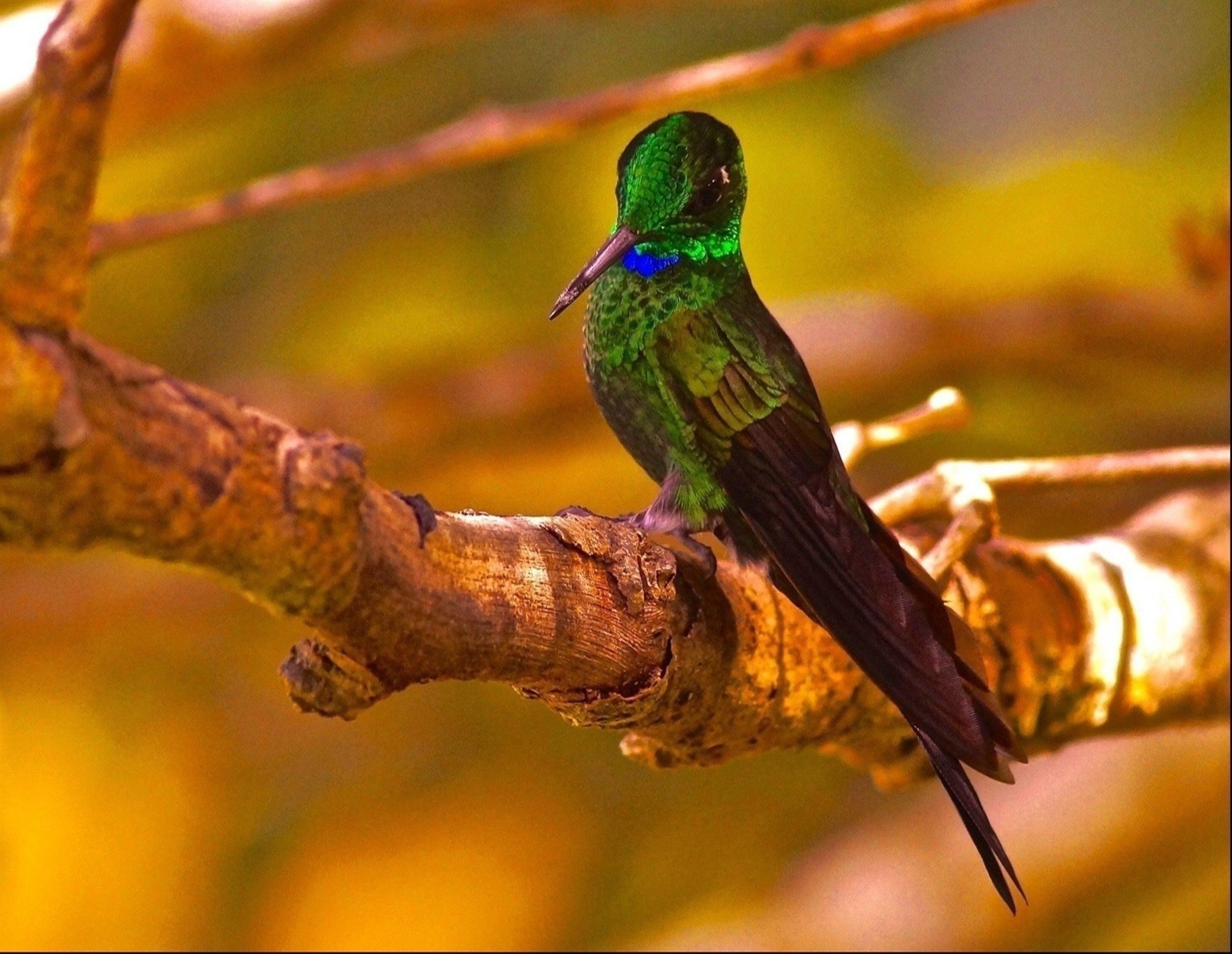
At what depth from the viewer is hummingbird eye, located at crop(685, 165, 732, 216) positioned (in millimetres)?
1447

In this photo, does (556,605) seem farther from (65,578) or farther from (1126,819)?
(65,578)

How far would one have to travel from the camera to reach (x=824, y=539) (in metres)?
1.37

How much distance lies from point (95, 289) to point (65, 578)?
3.21 ft

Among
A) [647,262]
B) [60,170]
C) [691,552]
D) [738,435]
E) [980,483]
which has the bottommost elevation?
[980,483]

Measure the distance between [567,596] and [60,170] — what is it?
0.56m

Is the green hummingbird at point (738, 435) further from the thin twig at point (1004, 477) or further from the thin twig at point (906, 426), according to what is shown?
the thin twig at point (906, 426)

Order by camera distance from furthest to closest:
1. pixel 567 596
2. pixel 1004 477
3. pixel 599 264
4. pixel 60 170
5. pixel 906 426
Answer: pixel 906 426 < pixel 1004 477 < pixel 599 264 < pixel 567 596 < pixel 60 170

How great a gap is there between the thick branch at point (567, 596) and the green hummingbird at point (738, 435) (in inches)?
4.5

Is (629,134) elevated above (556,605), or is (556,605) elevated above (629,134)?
(629,134)

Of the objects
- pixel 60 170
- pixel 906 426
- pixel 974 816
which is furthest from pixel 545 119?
pixel 60 170

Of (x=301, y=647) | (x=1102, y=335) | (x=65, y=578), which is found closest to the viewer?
(x=301, y=647)

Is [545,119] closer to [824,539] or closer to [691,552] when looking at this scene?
[691,552]

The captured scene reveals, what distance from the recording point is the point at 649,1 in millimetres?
3137

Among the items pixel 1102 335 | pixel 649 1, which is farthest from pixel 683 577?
pixel 1102 335
